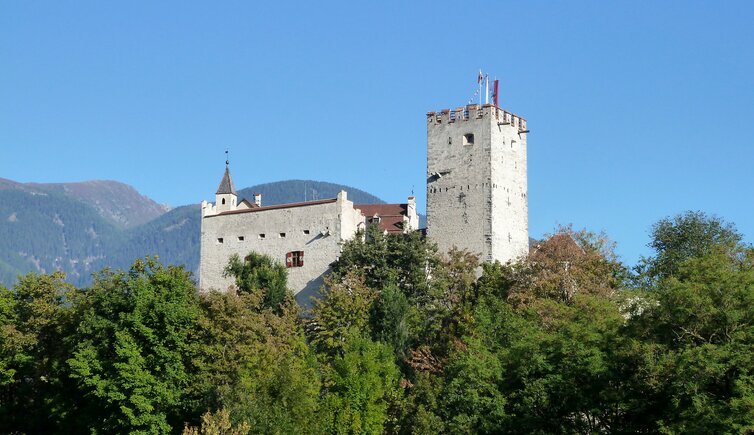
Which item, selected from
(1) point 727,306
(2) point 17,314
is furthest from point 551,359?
(2) point 17,314

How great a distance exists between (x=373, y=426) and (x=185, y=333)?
9.55 m

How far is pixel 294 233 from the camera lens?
6744 centimetres

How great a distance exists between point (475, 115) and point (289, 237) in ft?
44.9

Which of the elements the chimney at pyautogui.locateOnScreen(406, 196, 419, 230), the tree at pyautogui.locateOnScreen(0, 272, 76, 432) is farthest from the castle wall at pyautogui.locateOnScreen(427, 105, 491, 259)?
the tree at pyautogui.locateOnScreen(0, 272, 76, 432)

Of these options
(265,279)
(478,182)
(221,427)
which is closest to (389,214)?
(478,182)

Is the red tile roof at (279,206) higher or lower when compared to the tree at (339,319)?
higher

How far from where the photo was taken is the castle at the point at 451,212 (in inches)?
2559

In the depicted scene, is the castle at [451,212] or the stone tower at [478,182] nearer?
the stone tower at [478,182]

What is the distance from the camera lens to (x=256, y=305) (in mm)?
51844

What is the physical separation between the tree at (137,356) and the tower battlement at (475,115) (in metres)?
22.3

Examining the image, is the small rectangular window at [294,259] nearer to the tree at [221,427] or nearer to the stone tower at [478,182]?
the stone tower at [478,182]

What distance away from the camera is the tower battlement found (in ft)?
217

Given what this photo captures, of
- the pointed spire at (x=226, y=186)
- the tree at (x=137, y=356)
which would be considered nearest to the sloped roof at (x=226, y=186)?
the pointed spire at (x=226, y=186)

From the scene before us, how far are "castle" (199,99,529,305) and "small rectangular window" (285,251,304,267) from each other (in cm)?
6
